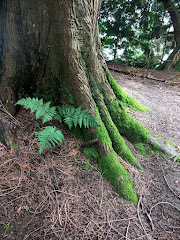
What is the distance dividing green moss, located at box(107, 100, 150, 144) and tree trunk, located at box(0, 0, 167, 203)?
338mm

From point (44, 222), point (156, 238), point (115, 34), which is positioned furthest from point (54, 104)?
point (115, 34)

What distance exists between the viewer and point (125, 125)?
3428 mm

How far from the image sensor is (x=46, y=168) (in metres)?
2.32

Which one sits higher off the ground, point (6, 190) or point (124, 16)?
point (124, 16)

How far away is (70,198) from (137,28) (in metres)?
10.9

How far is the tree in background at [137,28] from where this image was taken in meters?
9.50

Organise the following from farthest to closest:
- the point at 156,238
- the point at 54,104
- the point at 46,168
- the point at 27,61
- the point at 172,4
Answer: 1. the point at 172,4
2. the point at 54,104
3. the point at 27,61
4. the point at 46,168
5. the point at 156,238

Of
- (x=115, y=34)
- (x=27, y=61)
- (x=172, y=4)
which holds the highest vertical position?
(x=172, y=4)

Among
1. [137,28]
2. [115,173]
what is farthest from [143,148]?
[137,28]

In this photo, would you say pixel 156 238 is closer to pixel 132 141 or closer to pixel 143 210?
pixel 143 210

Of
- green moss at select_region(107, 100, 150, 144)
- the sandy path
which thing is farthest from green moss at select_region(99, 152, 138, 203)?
the sandy path

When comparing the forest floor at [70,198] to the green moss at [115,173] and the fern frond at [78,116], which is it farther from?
the fern frond at [78,116]

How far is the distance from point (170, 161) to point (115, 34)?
30.0ft

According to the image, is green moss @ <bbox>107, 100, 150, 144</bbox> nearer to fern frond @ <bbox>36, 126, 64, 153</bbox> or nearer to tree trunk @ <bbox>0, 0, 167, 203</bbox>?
tree trunk @ <bbox>0, 0, 167, 203</bbox>
